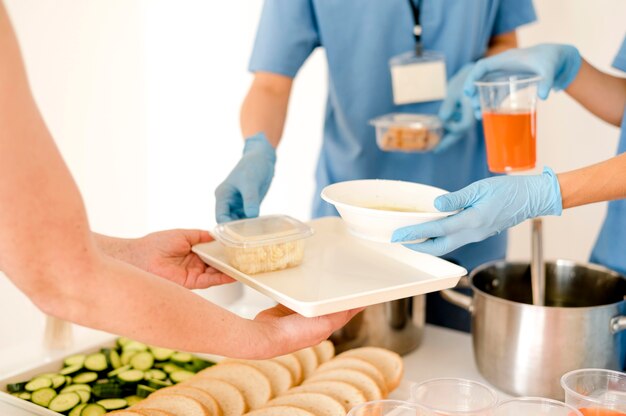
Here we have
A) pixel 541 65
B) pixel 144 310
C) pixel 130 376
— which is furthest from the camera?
pixel 541 65

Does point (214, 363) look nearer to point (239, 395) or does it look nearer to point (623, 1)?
point (239, 395)

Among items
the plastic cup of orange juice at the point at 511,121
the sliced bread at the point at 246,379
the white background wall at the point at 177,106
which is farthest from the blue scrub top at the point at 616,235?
the white background wall at the point at 177,106

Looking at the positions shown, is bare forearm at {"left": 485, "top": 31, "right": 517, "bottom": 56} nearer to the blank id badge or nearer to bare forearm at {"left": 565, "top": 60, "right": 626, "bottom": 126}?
the blank id badge

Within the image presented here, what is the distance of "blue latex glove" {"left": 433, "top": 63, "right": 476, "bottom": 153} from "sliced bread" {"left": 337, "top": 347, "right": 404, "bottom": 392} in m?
0.73

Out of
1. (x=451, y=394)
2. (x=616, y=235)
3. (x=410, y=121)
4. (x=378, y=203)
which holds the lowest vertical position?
(x=451, y=394)

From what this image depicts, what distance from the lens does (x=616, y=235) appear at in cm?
155

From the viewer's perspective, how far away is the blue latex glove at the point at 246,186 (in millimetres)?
1526

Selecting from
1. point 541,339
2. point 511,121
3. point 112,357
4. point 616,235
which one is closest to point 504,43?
point 511,121

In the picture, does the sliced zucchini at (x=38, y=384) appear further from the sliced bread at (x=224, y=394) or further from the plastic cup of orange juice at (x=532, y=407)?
the plastic cup of orange juice at (x=532, y=407)

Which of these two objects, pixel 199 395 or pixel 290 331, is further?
pixel 199 395

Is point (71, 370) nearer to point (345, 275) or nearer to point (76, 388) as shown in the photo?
point (76, 388)

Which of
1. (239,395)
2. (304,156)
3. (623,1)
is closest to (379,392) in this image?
(239,395)

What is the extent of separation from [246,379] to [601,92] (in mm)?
1141

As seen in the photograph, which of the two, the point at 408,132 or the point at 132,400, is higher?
the point at 408,132
